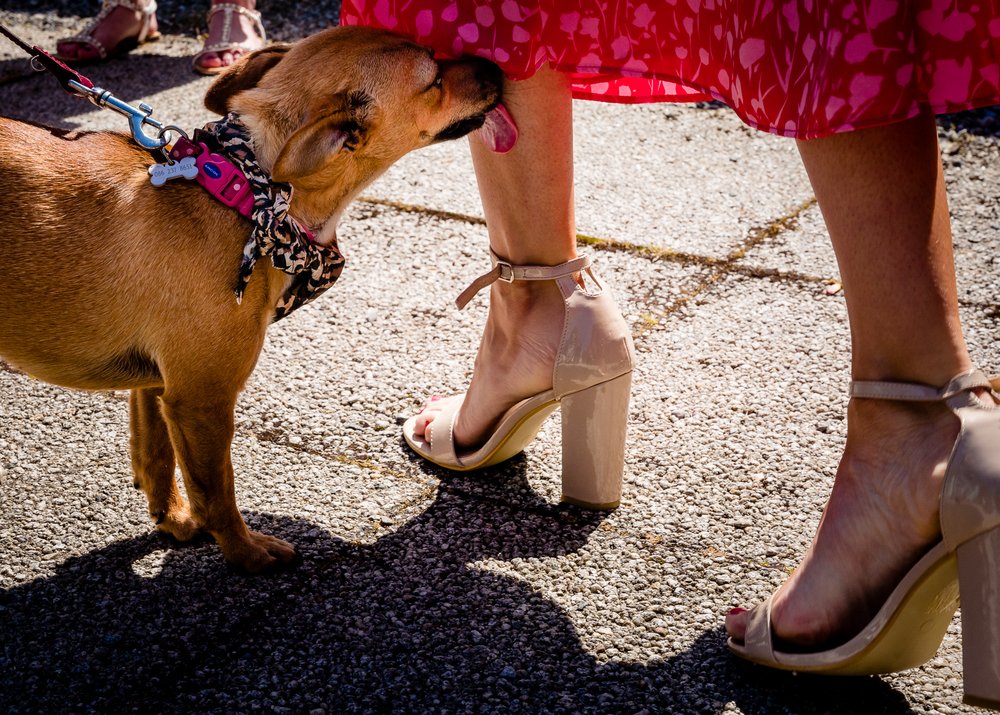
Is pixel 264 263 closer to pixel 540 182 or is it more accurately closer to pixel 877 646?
pixel 540 182

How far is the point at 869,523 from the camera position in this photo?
1836 millimetres

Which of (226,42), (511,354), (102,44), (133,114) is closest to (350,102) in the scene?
(133,114)

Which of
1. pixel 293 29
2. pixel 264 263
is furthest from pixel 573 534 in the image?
pixel 293 29

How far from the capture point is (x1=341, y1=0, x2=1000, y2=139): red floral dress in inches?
66.0

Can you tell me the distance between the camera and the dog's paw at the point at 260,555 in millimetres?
2344

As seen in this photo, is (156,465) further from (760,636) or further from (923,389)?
(923,389)

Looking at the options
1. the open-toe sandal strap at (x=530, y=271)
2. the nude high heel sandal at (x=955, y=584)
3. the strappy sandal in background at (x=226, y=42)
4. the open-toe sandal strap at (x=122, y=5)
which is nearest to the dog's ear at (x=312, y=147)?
the open-toe sandal strap at (x=530, y=271)

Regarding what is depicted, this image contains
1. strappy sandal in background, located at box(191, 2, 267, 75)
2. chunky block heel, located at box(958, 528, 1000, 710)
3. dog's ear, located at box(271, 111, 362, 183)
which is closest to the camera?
chunky block heel, located at box(958, 528, 1000, 710)

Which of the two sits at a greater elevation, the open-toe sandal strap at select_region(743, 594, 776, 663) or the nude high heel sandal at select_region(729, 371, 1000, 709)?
the nude high heel sandal at select_region(729, 371, 1000, 709)

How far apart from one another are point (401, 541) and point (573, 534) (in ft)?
1.37

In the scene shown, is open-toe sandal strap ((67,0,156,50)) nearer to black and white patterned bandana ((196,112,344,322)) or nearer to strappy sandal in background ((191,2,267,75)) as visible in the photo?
strappy sandal in background ((191,2,267,75))

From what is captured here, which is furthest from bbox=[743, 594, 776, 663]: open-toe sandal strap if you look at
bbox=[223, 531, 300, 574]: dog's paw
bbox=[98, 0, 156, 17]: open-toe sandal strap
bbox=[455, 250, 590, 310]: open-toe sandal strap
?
bbox=[98, 0, 156, 17]: open-toe sandal strap

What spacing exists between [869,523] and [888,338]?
13.3 inches

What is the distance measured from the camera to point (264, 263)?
2.31 meters
